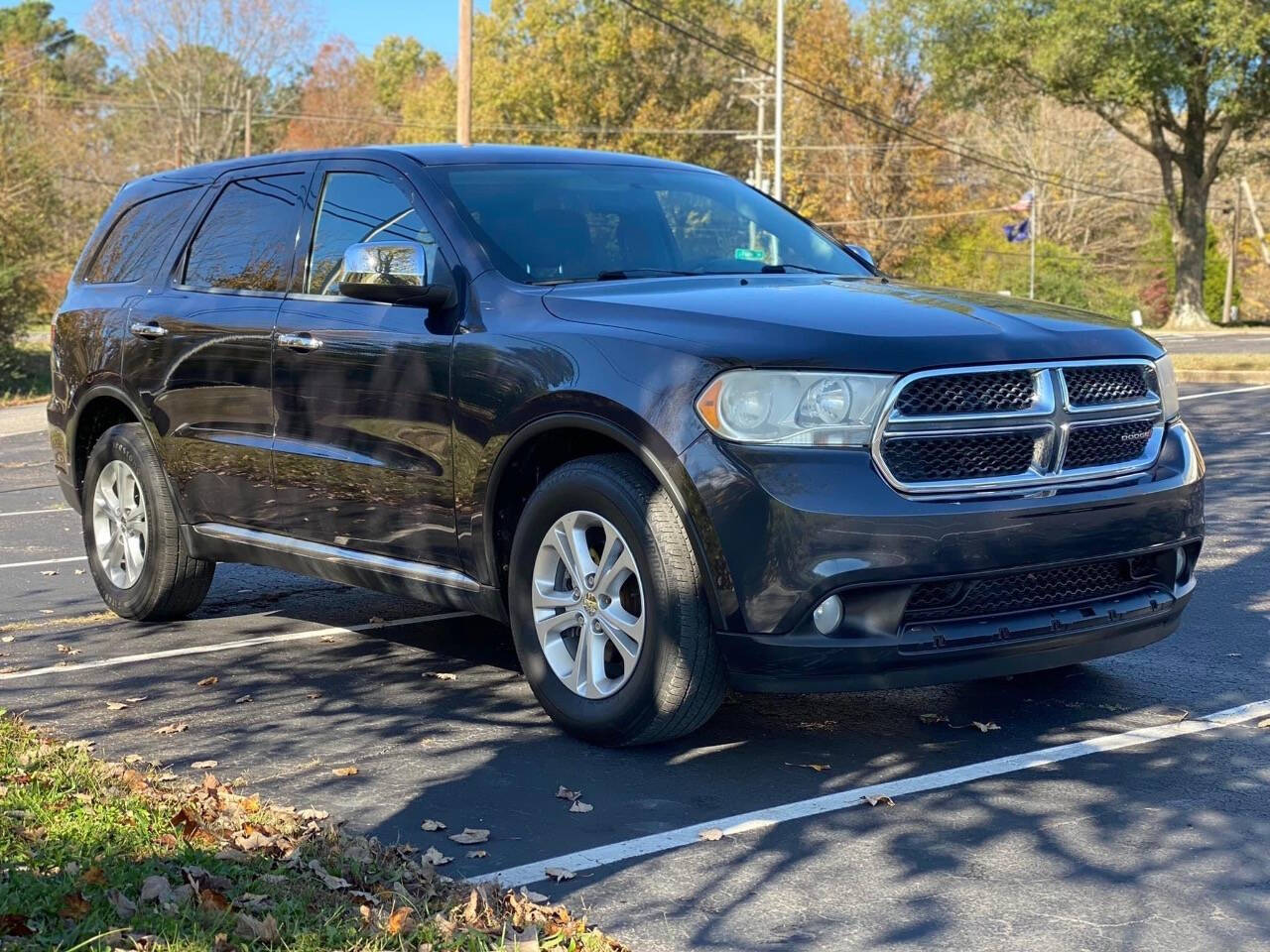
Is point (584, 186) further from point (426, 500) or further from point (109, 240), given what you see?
point (109, 240)

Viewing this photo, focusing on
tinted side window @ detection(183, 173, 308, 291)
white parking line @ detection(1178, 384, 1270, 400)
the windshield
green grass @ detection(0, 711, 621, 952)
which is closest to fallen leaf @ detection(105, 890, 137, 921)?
green grass @ detection(0, 711, 621, 952)

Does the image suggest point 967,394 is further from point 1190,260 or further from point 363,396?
point 1190,260

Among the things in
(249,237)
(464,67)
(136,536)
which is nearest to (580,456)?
(249,237)

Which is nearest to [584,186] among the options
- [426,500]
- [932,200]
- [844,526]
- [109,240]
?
[426,500]

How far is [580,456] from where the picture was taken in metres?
5.21

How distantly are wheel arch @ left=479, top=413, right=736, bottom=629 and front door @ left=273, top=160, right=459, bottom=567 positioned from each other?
7.7 inches

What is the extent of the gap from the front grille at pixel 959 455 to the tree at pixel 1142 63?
113 ft

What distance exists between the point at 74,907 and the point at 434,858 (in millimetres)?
868

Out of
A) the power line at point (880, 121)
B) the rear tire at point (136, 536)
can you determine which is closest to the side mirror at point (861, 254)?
the rear tire at point (136, 536)

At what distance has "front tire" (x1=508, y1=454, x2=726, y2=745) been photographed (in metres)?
4.75

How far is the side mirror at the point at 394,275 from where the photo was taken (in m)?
5.51

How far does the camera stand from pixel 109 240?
7816 millimetres

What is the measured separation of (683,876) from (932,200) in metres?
61.5

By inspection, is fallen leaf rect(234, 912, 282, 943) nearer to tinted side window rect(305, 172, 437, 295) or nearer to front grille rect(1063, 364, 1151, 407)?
front grille rect(1063, 364, 1151, 407)
